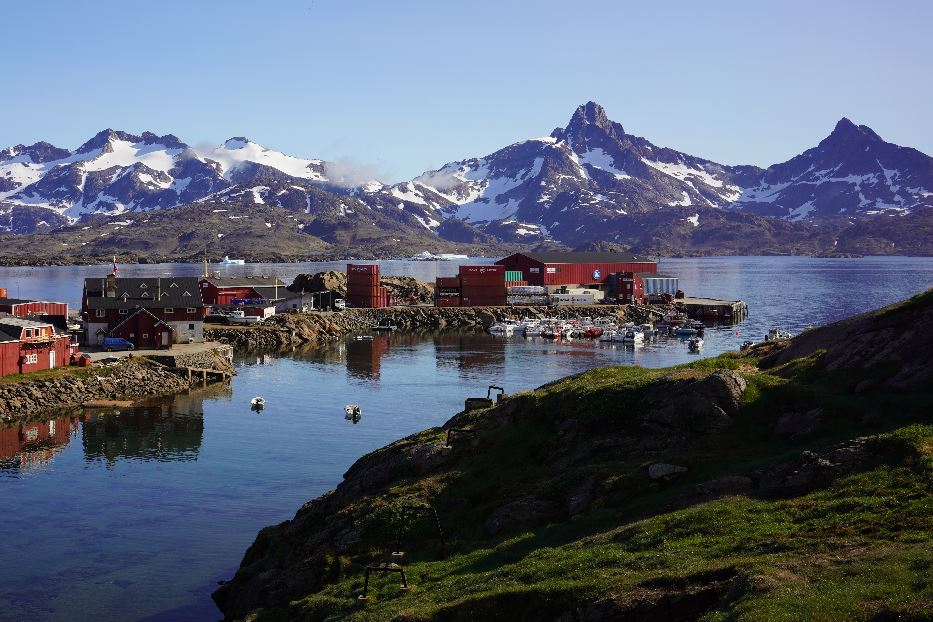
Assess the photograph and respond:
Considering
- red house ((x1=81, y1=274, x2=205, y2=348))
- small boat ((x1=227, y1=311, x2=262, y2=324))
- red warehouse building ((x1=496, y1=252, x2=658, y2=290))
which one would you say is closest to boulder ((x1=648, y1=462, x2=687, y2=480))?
red house ((x1=81, y1=274, x2=205, y2=348))

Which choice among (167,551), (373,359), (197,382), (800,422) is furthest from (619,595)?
(373,359)

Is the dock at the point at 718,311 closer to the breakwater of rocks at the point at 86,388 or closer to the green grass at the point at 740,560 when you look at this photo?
the breakwater of rocks at the point at 86,388

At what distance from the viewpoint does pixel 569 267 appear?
15988cm

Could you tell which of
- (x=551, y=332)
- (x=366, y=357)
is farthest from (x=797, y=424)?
(x=551, y=332)

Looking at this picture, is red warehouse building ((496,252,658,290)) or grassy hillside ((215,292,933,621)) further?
red warehouse building ((496,252,658,290))

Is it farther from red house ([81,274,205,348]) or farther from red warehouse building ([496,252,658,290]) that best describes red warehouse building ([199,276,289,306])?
red warehouse building ([496,252,658,290])

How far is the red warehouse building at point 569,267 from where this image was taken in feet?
514

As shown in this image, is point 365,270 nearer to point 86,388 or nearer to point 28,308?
point 28,308

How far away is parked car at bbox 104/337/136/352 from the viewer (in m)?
79.1

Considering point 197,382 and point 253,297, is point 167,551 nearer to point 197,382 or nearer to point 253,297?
point 197,382

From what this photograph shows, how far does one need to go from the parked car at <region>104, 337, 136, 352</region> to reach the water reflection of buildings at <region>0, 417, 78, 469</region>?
62.5 feet

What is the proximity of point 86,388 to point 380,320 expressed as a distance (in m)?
69.1

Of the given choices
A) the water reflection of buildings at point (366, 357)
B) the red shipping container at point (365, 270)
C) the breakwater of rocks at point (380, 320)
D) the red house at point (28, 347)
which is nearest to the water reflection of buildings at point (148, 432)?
the red house at point (28, 347)

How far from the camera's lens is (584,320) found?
130 m
